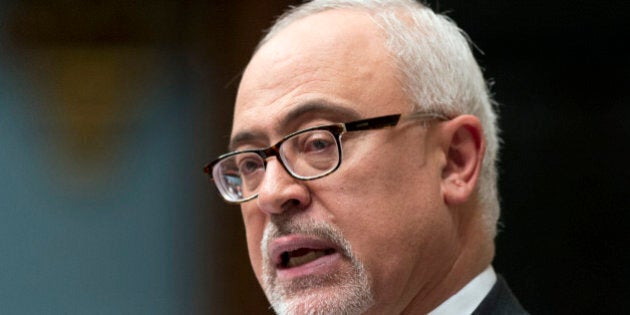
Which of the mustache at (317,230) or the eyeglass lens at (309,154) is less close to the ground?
the eyeglass lens at (309,154)

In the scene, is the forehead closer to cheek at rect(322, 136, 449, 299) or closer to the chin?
cheek at rect(322, 136, 449, 299)

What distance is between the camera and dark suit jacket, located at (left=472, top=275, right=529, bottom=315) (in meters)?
1.95

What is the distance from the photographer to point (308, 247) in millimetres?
1866

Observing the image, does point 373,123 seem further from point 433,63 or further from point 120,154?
point 120,154

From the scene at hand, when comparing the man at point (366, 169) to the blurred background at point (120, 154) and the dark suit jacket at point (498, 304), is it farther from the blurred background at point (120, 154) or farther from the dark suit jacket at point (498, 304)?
the blurred background at point (120, 154)

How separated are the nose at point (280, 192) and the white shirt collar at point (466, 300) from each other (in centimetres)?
40

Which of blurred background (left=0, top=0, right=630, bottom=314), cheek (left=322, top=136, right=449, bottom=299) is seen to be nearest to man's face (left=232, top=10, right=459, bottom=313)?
cheek (left=322, top=136, right=449, bottom=299)

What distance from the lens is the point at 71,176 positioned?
3389 mm

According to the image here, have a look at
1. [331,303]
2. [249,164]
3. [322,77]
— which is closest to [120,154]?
[249,164]

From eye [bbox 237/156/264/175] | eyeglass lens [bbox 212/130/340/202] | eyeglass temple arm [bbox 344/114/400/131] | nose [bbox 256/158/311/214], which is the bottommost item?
eye [bbox 237/156/264/175]

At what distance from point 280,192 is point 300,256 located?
15 centimetres

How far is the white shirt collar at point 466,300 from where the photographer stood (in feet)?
6.50

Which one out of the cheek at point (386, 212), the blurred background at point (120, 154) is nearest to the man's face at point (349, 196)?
the cheek at point (386, 212)

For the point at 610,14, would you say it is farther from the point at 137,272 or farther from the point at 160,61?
the point at 137,272
